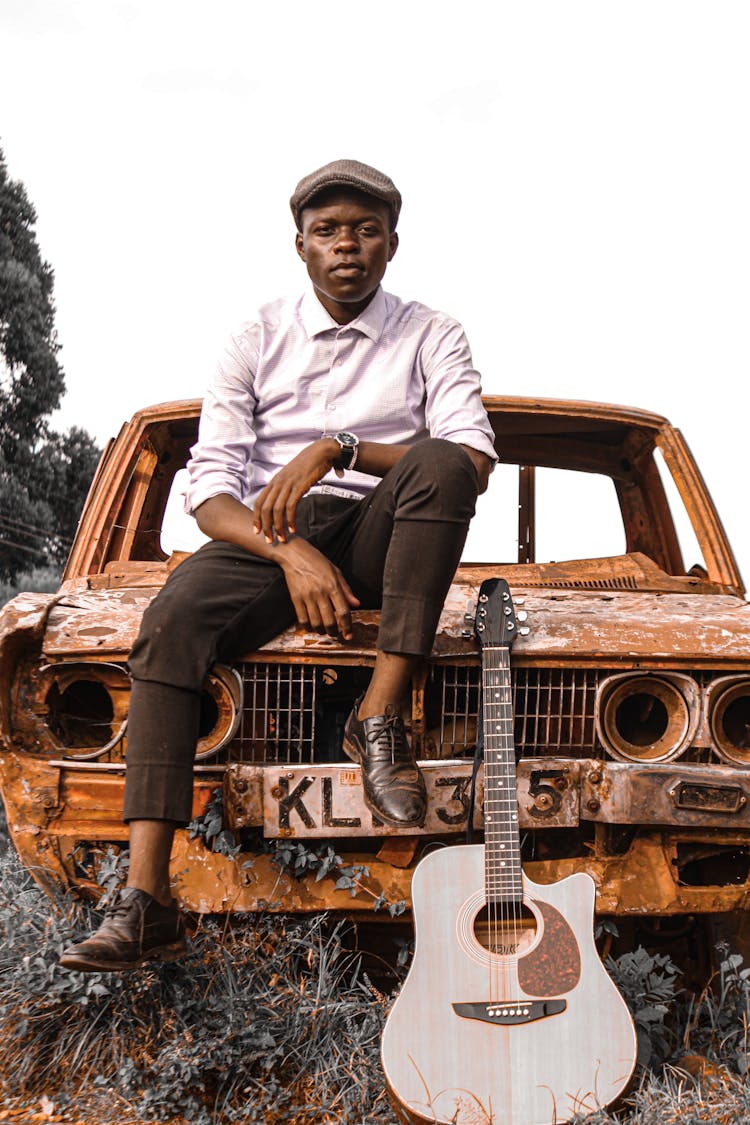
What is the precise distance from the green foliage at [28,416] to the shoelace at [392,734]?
44.3ft

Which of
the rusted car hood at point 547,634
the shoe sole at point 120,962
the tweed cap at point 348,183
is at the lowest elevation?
the shoe sole at point 120,962

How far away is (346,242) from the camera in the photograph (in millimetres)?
3043

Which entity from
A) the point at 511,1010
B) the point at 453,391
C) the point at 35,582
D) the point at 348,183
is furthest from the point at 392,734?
the point at 35,582

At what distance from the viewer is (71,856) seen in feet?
8.94

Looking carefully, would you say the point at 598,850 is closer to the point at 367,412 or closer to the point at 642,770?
the point at 642,770

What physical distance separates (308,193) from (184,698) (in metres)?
1.50

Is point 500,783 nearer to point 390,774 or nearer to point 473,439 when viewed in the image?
point 390,774

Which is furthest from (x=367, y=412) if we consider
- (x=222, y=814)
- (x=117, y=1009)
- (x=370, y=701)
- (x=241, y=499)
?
(x=117, y=1009)

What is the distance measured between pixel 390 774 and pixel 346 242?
1.52 meters

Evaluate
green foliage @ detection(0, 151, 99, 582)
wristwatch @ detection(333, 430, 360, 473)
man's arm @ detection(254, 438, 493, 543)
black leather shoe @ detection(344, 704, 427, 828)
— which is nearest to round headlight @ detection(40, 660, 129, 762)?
man's arm @ detection(254, 438, 493, 543)

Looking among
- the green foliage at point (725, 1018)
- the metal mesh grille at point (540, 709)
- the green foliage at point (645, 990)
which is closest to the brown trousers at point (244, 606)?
the metal mesh grille at point (540, 709)

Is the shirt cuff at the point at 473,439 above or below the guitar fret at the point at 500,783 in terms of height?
above

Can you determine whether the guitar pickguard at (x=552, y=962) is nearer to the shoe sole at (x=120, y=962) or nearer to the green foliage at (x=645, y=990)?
the green foliage at (x=645, y=990)

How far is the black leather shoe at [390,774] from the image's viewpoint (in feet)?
8.02
